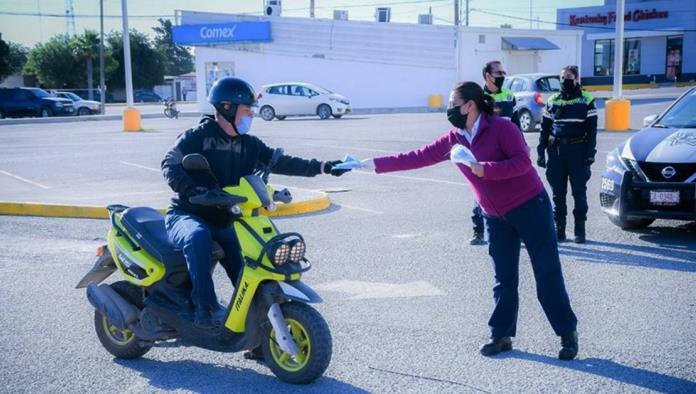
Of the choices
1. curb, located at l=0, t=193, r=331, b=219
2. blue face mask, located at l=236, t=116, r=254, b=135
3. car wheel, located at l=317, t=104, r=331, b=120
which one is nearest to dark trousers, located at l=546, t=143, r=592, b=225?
curb, located at l=0, t=193, r=331, b=219

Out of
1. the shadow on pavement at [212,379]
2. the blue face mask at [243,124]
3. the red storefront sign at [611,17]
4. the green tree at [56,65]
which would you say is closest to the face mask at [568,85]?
the blue face mask at [243,124]

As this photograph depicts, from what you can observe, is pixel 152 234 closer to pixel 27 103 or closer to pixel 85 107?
pixel 27 103

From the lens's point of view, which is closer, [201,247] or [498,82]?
[201,247]

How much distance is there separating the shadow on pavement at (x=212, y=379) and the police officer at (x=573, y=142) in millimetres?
A: 4699

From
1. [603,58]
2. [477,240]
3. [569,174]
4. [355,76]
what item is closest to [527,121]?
[569,174]

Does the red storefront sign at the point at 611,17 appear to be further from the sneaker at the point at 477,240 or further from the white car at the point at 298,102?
the sneaker at the point at 477,240

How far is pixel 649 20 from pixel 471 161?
62.9 m

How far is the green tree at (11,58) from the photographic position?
75.6 meters

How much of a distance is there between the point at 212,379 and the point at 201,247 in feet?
2.70

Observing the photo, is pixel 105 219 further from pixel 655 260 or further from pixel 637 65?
pixel 637 65

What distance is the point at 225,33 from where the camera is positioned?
159 ft

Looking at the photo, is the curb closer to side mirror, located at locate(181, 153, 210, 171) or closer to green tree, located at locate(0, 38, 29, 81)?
side mirror, located at locate(181, 153, 210, 171)

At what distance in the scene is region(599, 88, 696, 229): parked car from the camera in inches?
327

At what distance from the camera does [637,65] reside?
205 feet
